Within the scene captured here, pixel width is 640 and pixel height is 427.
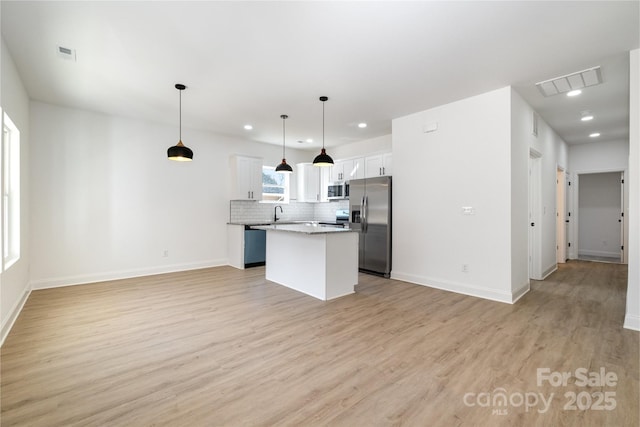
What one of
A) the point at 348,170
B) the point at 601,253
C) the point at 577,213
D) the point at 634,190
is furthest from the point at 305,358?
the point at 601,253

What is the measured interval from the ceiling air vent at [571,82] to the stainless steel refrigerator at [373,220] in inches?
96.2

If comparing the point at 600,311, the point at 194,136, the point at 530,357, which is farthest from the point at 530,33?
the point at 194,136

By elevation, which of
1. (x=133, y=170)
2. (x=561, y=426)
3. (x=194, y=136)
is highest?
(x=194, y=136)

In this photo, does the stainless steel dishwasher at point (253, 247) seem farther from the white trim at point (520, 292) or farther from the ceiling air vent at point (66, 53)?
the white trim at point (520, 292)

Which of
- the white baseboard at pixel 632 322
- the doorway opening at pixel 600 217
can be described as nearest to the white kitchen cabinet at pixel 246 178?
the white baseboard at pixel 632 322

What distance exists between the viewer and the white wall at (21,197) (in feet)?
9.42

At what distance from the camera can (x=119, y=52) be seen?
9.89 feet

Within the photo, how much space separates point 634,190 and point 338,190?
4.83 metres

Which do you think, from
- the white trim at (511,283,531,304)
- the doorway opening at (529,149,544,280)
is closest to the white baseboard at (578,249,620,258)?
the doorway opening at (529,149,544,280)

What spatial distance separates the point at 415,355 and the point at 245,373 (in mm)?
1409

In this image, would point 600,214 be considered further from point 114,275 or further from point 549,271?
point 114,275

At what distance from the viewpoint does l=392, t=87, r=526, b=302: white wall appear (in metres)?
3.92

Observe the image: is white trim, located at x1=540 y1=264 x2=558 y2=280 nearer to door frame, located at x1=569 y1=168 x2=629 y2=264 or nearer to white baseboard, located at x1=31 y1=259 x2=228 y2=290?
door frame, located at x1=569 y1=168 x2=629 y2=264

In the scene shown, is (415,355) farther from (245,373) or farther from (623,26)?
(623,26)
